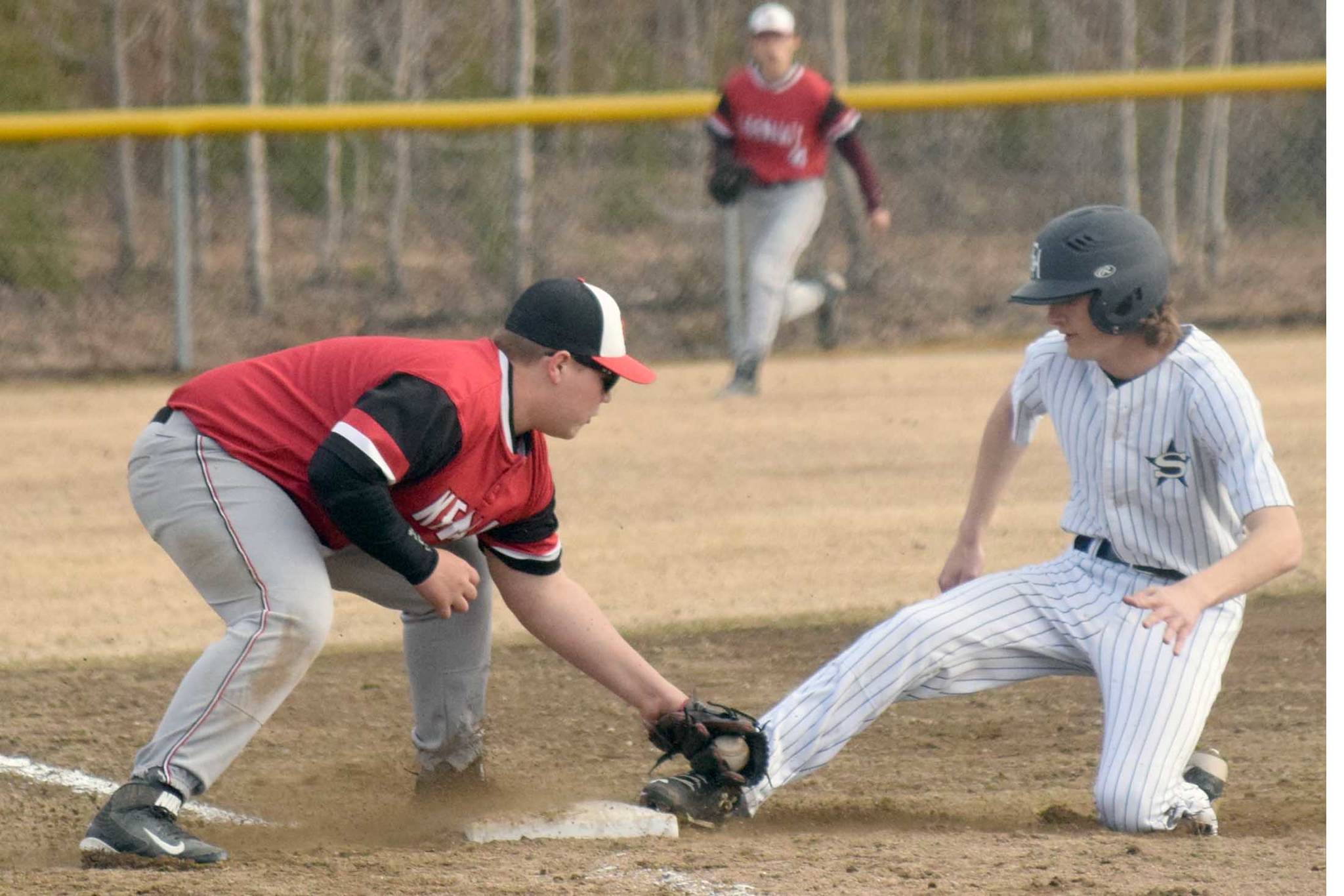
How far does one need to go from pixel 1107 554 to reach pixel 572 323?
139 centimetres

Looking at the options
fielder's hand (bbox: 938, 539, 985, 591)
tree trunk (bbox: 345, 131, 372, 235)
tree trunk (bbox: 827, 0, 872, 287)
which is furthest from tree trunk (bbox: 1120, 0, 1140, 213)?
fielder's hand (bbox: 938, 539, 985, 591)

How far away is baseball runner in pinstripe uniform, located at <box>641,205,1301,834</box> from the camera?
11.8ft

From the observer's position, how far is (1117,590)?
377 cm

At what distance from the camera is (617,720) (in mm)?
4633

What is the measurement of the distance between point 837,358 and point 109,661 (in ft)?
22.2

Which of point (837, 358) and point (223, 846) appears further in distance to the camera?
point (837, 358)

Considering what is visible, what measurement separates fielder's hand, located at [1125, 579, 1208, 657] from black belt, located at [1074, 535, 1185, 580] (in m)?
0.42

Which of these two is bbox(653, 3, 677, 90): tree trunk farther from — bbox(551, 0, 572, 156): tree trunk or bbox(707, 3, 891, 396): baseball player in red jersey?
bbox(707, 3, 891, 396): baseball player in red jersey

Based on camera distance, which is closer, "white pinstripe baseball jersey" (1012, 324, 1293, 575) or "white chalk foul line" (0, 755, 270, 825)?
"white pinstripe baseball jersey" (1012, 324, 1293, 575)

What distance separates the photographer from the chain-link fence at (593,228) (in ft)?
36.4

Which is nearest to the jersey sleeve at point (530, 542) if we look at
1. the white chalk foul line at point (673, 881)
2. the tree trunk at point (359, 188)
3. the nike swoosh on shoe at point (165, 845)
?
the white chalk foul line at point (673, 881)

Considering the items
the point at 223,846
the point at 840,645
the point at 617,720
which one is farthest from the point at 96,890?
the point at 840,645

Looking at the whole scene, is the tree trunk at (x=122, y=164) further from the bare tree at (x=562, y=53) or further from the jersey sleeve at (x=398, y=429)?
the jersey sleeve at (x=398, y=429)

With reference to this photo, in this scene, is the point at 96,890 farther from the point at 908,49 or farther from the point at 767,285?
the point at 908,49
